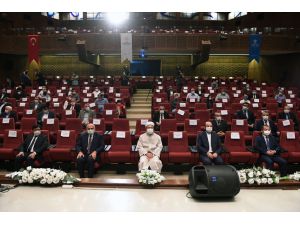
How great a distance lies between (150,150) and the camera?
20.6ft

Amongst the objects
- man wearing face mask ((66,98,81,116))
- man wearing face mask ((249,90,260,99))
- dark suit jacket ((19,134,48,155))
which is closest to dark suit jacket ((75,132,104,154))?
dark suit jacket ((19,134,48,155))

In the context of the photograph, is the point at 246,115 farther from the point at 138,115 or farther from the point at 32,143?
the point at 32,143

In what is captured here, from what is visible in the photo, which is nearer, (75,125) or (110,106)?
(75,125)

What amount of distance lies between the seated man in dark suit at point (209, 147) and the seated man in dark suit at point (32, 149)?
3.05 meters

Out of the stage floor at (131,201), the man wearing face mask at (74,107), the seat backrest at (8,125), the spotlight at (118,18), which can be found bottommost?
the stage floor at (131,201)

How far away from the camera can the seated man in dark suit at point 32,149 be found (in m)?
6.31

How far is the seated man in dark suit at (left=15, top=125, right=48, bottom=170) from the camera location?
6312 millimetres

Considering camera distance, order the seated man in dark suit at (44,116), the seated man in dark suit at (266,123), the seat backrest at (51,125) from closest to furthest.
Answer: the seated man in dark suit at (266,123) → the seat backrest at (51,125) → the seated man in dark suit at (44,116)

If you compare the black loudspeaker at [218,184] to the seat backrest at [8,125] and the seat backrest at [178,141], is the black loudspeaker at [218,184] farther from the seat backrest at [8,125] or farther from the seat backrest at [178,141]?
the seat backrest at [8,125]

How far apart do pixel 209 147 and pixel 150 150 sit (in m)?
1.15

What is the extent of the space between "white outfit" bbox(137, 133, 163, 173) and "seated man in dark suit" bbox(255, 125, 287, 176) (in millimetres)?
1940

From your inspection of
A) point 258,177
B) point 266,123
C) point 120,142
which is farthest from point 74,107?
point 258,177

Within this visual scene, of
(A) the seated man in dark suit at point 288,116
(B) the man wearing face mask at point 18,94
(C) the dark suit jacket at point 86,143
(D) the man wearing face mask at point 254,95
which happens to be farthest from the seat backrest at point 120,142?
(B) the man wearing face mask at point 18,94

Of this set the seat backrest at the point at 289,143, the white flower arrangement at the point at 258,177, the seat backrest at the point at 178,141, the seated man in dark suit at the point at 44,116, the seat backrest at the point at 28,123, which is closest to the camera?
the white flower arrangement at the point at 258,177
